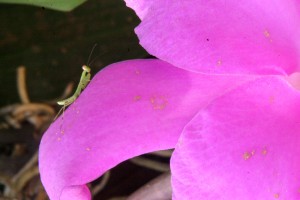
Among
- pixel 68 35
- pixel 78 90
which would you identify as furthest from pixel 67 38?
pixel 78 90

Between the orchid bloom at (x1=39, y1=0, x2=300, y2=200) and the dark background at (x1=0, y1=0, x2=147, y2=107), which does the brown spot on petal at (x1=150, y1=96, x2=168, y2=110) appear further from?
the dark background at (x1=0, y1=0, x2=147, y2=107)

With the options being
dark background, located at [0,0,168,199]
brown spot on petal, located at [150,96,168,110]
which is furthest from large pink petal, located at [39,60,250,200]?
dark background, located at [0,0,168,199]

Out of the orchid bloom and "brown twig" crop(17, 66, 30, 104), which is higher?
the orchid bloom

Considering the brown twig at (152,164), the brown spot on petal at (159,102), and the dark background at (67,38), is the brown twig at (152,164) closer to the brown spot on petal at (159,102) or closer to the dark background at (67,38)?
Answer: the dark background at (67,38)

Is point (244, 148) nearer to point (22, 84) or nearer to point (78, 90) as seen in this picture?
point (78, 90)

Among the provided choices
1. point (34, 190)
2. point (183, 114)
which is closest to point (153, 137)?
point (183, 114)

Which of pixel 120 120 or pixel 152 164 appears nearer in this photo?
pixel 120 120

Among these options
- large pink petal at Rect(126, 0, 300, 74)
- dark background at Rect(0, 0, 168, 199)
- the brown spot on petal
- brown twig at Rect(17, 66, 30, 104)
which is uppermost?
large pink petal at Rect(126, 0, 300, 74)
